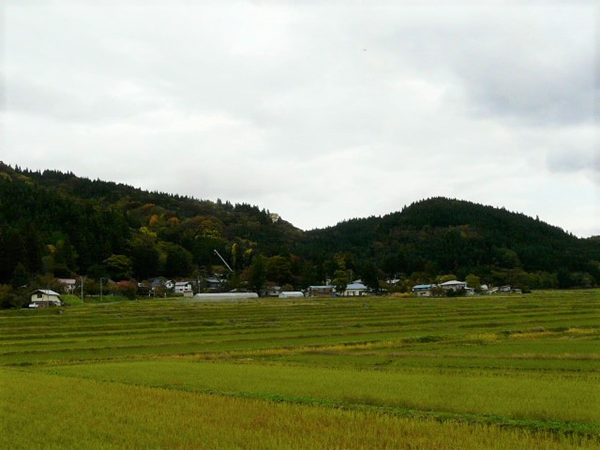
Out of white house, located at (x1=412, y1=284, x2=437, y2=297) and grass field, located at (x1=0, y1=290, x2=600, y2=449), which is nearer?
grass field, located at (x1=0, y1=290, x2=600, y2=449)

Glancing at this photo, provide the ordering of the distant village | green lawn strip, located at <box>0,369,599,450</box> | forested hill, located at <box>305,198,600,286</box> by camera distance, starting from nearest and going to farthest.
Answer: green lawn strip, located at <box>0,369,599,450</box>
the distant village
forested hill, located at <box>305,198,600,286</box>

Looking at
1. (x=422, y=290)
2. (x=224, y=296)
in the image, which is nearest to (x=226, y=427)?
(x=224, y=296)

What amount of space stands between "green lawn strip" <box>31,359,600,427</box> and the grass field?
46 mm

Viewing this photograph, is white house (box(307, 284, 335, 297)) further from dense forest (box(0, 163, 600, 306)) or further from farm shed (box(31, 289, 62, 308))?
farm shed (box(31, 289, 62, 308))

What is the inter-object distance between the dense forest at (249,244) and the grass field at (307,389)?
41.8 meters

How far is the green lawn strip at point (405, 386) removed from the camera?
11727 mm

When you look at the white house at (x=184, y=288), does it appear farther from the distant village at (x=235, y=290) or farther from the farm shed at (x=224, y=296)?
Result: the farm shed at (x=224, y=296)

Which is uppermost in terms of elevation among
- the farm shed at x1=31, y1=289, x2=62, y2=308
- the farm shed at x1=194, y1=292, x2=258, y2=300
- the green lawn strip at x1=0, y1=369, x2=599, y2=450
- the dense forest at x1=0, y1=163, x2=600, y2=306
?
the dense forest at x1=0, y1=163, x2=600, y2=306

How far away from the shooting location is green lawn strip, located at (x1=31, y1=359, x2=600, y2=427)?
11727 millimetres

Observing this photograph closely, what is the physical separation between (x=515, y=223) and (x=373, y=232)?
4182cm

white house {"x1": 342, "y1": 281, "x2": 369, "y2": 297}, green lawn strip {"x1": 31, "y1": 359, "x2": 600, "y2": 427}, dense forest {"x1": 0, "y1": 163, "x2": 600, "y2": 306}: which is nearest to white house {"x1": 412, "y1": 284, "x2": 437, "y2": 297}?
dense forest {"x1": 0, "y1": 163, "x2": 600, "y2": 306}

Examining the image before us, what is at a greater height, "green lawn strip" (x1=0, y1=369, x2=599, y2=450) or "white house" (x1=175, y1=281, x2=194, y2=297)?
"white house" (x1=175, y1=281, x2=194, y2=297)

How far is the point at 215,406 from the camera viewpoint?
12.5 metres

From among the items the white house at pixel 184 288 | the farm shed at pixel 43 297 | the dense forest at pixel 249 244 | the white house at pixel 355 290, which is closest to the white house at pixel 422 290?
the dense forest at pixel 249 244
